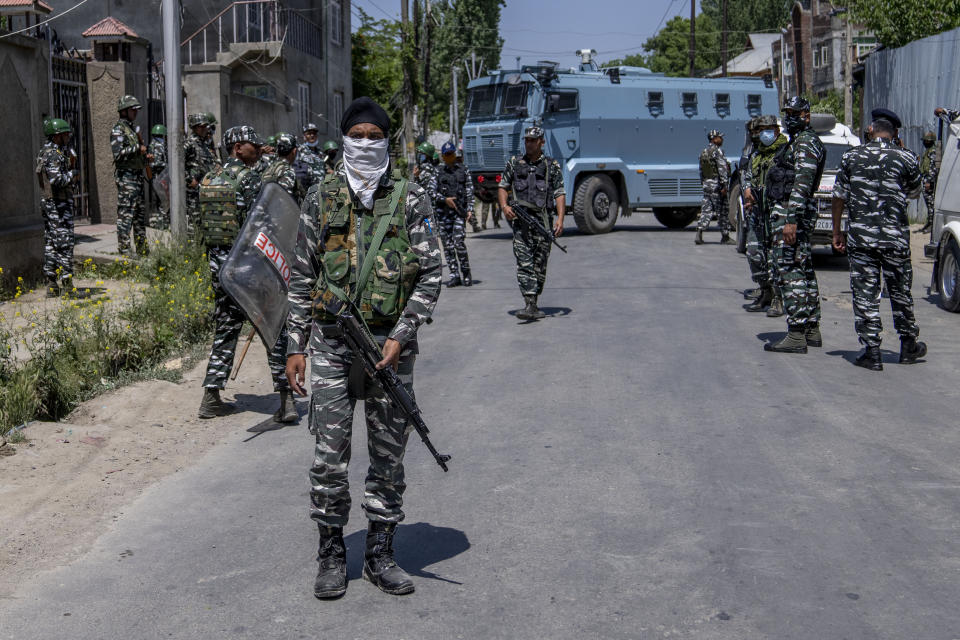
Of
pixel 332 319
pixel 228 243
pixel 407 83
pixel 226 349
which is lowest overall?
pixel 226 349

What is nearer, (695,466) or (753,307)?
(695,466)

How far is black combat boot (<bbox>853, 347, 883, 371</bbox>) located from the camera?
26.6 ft

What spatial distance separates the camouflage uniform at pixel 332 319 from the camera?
3926 mm

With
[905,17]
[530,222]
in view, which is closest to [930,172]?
[905,17]

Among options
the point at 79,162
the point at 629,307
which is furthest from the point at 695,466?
the point at 79,162

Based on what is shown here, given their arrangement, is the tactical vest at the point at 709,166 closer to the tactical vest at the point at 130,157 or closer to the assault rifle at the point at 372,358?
the tactical vest at the point at 130,157

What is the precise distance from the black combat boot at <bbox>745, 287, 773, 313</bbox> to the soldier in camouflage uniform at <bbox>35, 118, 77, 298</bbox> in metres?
7.25

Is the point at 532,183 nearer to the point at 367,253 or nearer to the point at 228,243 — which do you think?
the point at 228,243

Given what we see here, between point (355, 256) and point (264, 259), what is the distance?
8.82 ft

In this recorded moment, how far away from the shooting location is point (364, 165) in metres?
3.91

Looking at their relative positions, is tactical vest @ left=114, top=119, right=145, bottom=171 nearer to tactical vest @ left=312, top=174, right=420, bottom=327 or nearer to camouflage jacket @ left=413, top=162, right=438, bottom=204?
camouflage jacket @ left=413, top=162, right=438, bottom=204

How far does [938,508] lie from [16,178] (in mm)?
10666

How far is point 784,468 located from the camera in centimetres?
552

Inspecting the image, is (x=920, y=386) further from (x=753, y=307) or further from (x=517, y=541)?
(x=517, y=541)
